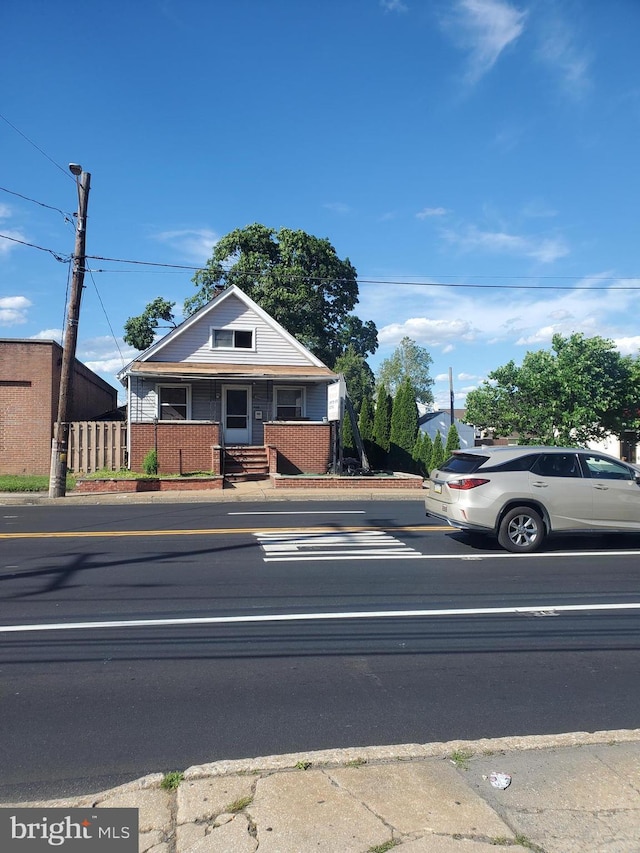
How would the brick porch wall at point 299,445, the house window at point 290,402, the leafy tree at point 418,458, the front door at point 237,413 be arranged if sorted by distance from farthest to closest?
the leafy tree at point 418,458 → the house window at point 290,402 → the front door at point 237,413 → the brick porch wall at point 299,445

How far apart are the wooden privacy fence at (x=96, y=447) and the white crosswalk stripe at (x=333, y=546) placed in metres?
11.7

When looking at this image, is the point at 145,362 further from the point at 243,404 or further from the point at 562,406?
the point at 562,406

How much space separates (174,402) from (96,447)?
10.1 ft

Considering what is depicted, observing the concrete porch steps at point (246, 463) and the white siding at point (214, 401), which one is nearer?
the concrete porch steps at point (246, 463)

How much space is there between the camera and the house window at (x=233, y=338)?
25.0 meters

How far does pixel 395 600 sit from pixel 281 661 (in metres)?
2.19

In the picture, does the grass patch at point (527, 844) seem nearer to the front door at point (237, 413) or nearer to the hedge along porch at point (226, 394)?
the hedge along porch at point (226, 394)

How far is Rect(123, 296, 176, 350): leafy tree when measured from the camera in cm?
4528

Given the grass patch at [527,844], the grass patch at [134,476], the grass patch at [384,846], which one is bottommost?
the grass patch at [527,844]

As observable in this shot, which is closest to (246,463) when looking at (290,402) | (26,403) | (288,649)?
(290,402)

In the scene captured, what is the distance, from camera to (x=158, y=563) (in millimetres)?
9281

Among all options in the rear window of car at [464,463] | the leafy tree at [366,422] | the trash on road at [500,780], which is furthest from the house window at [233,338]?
the trash on road at [500,780]

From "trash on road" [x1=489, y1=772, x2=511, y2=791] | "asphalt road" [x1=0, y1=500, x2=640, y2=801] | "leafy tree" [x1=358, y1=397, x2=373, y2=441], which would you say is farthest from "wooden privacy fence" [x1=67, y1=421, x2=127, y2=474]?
"trash on road" [x1=489, y1=772, x2=511, y2=791]

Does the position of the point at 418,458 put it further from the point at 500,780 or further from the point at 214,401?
the point at 500,780
